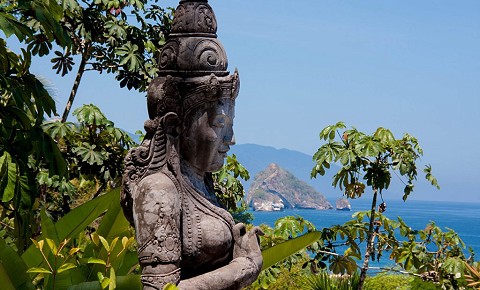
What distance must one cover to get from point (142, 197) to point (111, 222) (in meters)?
1.63

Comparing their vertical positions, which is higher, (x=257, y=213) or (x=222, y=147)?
(x=222, y=147)

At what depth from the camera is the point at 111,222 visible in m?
5.33

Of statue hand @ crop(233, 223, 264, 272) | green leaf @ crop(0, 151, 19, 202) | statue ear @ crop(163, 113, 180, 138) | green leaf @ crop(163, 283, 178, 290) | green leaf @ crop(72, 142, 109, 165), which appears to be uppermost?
statue ear @ crop(163, 113, 180, 138)

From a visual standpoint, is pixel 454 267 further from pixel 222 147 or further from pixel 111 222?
pixel 222 147

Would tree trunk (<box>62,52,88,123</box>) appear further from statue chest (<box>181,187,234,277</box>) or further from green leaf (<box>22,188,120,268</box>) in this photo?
statue chest (<box>181,187,234,277</box>)

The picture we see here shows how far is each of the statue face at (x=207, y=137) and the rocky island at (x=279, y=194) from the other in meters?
102

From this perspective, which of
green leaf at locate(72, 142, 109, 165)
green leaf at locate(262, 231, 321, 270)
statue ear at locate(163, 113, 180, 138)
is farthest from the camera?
green leaf at locate(72, 142, 109, 165)

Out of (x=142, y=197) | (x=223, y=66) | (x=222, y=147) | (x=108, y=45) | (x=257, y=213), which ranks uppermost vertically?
(x=108, y=45)

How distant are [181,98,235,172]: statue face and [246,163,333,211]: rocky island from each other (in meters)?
102

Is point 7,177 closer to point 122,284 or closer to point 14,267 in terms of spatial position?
point 14,267

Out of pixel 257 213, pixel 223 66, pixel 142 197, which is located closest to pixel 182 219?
pixel 142 197

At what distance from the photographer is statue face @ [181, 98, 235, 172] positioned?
3.98 metres

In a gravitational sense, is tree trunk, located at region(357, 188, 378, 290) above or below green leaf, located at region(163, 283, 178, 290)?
below

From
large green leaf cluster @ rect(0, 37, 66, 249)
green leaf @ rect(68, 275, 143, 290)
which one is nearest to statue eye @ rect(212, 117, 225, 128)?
green leaf @ rect(68, 275, 143, 290)
